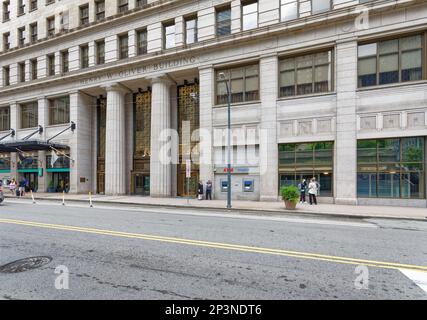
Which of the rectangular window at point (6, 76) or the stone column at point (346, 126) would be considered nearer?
the stone column at point (346, 126)

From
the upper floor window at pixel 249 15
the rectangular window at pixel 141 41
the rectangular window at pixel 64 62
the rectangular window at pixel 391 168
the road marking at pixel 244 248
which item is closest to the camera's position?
the road marking at pixel 244 248

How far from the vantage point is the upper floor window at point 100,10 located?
2414cm

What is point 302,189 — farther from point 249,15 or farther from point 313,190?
point 249,15

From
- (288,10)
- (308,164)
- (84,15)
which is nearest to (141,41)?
(84,15)

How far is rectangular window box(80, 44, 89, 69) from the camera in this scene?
24.8m

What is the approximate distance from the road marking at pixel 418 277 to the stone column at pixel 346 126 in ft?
38.7

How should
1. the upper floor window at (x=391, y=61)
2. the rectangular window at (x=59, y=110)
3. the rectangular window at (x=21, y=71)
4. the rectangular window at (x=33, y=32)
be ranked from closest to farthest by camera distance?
1. the upper floor window at (x=391, y=61)
2. the rectangular window at (x=59, y=110)
3. the rectangular window at (x=33, y=32)
4. the rectangular window at (x=21, y=71)

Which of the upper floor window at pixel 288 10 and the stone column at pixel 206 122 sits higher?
the upper floor window at pixel 288 10

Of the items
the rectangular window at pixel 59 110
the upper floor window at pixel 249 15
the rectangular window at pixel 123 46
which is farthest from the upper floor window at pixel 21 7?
the upper floor window at pixel 249 15

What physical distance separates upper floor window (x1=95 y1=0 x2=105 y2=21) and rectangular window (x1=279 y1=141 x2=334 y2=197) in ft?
73.9

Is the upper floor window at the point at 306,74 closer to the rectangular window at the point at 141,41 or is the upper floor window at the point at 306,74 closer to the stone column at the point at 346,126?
the stone column at the point at 346,126

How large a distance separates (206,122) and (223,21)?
8357 mm

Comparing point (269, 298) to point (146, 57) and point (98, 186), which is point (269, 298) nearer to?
point (146, 57)
